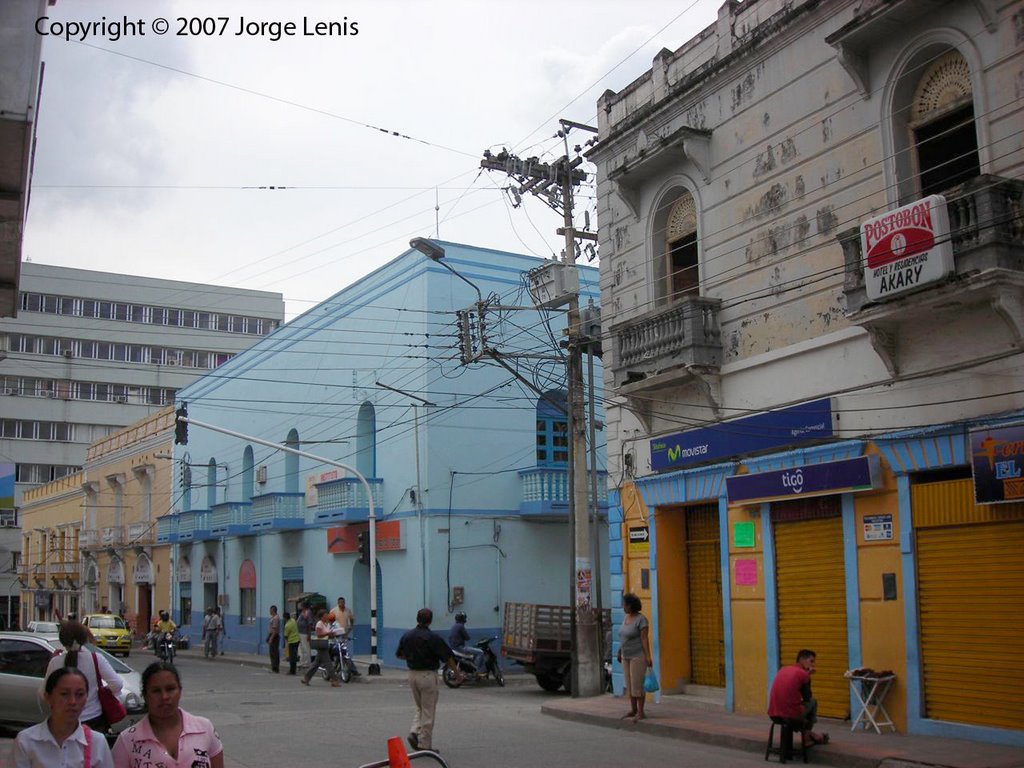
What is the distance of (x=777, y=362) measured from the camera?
48.0ft

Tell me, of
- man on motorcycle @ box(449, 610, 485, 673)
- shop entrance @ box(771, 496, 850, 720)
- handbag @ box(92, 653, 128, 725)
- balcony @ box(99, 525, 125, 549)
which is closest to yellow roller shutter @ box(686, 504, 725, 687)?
shop entrance @ box(771, 496, 850, 720)

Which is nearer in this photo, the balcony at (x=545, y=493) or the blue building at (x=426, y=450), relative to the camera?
the blue building at (x=426, y=450)

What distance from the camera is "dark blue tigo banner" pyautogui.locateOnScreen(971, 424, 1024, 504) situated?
10.8 metres

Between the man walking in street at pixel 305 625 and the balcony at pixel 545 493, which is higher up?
the balcony at pixel 545 493

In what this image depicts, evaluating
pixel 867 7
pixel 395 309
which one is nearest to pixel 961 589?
pixel 867 7

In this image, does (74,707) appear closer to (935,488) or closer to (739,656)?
(935,488)

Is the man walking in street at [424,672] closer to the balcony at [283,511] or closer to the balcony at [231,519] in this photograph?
the balcony at [283,511]

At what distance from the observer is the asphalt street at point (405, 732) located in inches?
474

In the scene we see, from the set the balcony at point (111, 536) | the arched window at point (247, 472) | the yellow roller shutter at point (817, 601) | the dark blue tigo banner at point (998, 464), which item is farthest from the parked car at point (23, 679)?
the balcony at point (111, 536)

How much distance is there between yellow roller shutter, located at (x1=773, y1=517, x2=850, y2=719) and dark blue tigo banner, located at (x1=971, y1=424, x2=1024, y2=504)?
2701 millimetres

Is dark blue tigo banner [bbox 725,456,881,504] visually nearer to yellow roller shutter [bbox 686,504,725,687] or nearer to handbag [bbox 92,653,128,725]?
yellow roller shutter [bbox 686,504,725,687]

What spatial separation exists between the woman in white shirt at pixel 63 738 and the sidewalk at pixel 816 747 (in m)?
8.38

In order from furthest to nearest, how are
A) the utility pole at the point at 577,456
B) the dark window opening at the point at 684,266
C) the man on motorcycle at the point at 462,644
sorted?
the man on motorcycle at the point at 462,644
the utility pole at the point at 577,456
the dark window opening at the point at 684,266

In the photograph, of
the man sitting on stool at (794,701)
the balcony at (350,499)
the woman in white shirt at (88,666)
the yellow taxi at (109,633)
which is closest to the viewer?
the woman in white shirt at (88,666)
